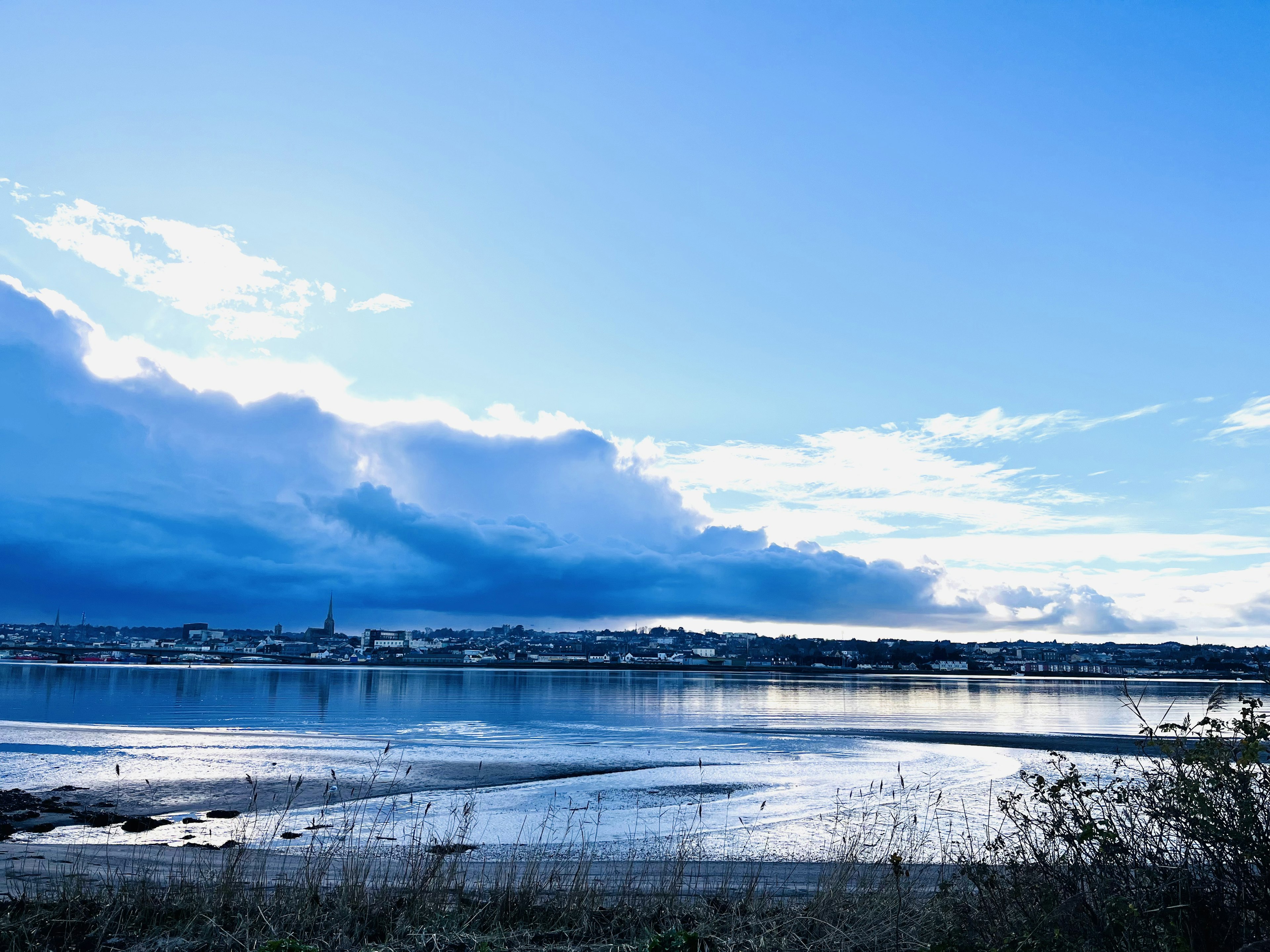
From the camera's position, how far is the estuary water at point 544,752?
29.0m

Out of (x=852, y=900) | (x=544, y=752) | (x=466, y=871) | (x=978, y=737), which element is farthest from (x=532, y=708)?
(x=852, y=900)

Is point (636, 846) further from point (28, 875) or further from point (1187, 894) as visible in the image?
point (1187, 894)

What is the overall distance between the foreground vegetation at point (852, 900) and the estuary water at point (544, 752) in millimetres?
1265

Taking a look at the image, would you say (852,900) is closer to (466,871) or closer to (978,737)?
(466,871)

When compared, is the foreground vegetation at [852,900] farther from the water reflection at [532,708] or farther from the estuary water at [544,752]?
the water reflection at [532,708]

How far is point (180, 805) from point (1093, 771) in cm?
3421

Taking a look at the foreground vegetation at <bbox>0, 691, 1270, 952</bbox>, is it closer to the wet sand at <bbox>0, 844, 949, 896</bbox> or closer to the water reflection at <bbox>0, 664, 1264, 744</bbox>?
the wet sand at <bbox>0, 844, 949, 896</bbox>

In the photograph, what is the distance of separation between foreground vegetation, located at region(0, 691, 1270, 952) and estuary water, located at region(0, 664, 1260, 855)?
4.15 ft

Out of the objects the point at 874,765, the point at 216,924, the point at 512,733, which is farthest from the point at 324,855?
the point at 512,733

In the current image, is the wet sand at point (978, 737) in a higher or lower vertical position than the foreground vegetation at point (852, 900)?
lower

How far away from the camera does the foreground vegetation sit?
8.16 meters

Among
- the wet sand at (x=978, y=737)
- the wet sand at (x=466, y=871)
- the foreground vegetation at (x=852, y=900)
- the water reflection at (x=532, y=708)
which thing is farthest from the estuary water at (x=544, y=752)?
the wet sand at (x=466, y=871)

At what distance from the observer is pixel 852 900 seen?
1250 cm

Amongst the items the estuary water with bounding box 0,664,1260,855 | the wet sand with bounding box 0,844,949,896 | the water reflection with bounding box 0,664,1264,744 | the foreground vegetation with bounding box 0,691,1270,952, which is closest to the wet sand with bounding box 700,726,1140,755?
the estuary water with bounding box 0,664,1260,855
